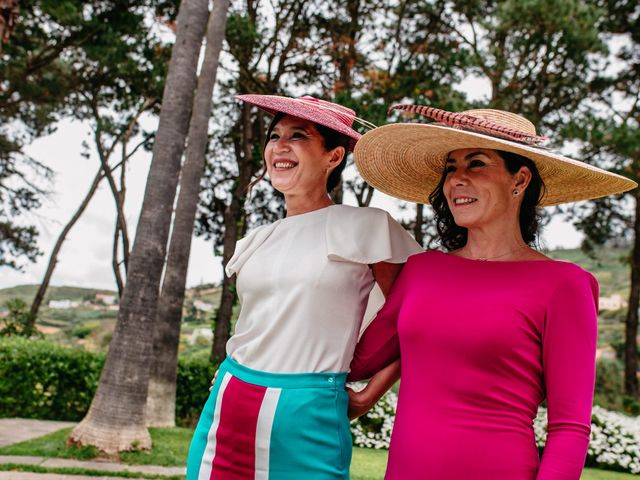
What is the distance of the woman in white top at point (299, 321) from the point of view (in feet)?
6.50

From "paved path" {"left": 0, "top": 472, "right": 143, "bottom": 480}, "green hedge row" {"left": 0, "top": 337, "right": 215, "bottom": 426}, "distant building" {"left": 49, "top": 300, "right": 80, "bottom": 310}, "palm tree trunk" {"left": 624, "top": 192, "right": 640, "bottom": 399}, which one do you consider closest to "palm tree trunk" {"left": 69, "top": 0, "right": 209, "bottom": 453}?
"paved path" {"left": 0, "top": 472, "right": 143, "bottom": 480}

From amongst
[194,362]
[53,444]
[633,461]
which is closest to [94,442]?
[53,444]

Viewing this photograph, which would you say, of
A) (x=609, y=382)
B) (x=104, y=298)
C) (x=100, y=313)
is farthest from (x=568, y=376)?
(x=104, y=298)

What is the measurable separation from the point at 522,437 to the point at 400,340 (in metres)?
0.47

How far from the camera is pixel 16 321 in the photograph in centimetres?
1437

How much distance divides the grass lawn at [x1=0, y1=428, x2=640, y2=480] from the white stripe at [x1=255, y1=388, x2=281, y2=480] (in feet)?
14.7

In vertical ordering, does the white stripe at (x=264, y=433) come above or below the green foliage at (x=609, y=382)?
above

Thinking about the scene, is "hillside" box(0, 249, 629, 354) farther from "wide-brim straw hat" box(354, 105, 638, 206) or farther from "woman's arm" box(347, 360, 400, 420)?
"woman's arm" box(347, 360, 400, 420)

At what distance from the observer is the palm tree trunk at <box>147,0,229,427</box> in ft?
26.7

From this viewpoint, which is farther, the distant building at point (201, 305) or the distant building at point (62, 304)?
the distant building at point (62, 304)

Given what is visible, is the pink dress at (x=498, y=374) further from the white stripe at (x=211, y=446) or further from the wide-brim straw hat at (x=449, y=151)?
the white stripe at (x=211, y=446)

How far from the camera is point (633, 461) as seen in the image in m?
8.89

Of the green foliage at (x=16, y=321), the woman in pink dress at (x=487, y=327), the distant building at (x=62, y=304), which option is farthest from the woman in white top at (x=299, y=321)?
the distant building at (x=62, y=304)

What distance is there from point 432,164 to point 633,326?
14.5 meters
